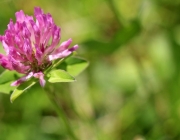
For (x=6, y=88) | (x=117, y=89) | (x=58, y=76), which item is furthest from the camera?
(x=117, y=89)

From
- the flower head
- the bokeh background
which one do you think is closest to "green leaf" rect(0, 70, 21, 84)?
the flower head

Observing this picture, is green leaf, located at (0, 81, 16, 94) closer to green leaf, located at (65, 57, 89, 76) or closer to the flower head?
the flower head

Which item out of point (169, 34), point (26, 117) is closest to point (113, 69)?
point (169, 34)

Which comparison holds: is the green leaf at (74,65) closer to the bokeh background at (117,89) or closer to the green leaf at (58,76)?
the green leaf at (58,76)

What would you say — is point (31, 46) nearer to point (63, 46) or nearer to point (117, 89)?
point (63, 46)

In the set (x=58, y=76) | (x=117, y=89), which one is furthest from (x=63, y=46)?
(x=117, y=89)
